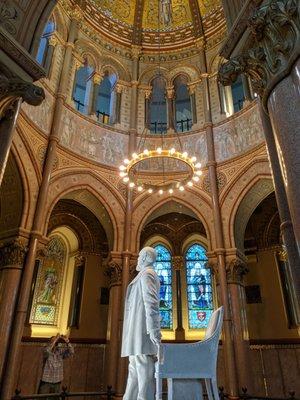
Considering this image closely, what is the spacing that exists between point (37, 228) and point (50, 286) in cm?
464

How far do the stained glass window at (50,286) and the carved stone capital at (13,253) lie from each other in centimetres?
421

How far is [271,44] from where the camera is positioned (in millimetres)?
Result: 4023

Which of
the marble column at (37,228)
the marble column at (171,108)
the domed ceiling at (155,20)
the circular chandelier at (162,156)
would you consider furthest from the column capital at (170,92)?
the circular chandelier at (162,156)

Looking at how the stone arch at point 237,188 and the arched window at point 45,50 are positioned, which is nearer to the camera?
the stone arch at point 237,188

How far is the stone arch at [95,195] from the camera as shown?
11617 mm

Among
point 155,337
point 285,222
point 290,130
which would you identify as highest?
point 290,130

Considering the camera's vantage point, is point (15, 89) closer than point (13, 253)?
Yes

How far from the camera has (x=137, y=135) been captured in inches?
545

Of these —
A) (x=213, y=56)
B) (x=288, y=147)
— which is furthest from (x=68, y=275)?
(x=288, y=147)

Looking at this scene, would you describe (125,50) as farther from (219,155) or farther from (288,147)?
(288,147)

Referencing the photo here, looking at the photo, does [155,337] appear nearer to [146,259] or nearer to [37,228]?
[146,259]

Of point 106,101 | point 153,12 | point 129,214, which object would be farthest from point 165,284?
point 153,12

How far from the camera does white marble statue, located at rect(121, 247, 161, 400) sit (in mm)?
3617

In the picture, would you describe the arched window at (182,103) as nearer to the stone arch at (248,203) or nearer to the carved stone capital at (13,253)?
the stone arch at (248,203)
